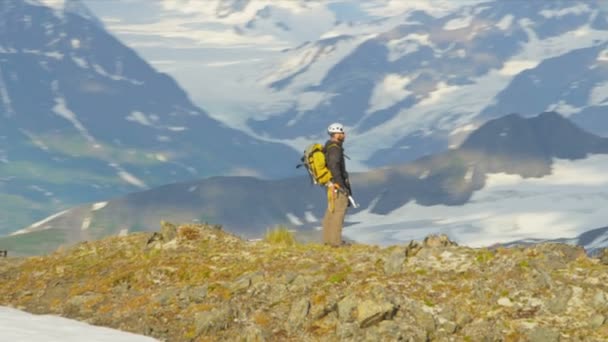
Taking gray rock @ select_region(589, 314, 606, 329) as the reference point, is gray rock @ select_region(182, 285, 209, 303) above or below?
above

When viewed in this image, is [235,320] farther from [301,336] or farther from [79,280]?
[79,280]

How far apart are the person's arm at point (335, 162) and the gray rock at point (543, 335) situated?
432 inches

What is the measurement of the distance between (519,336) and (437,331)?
4.93ft

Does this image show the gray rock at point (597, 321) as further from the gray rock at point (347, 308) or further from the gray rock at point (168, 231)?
the gray rock at point (168, 231)

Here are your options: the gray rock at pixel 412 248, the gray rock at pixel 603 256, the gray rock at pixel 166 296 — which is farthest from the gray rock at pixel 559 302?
the gray rock at pixel 166 296

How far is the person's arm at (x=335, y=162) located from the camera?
102 feet

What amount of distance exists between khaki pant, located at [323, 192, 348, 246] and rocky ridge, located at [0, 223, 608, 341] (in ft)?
9.05

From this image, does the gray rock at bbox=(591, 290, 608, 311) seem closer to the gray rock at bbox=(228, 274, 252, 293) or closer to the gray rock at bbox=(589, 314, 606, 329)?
the gray rock at bbox=(589, 314, 606, 329)

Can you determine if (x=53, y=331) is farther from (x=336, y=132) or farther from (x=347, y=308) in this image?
(x=336, y=132)

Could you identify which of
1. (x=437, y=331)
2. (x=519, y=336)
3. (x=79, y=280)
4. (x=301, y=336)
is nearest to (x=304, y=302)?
(x=301, y=336)

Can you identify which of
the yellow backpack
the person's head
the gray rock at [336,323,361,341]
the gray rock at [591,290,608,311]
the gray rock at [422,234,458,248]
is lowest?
the gray rock at [336,323,361,341]

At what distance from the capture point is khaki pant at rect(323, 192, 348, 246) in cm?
3194

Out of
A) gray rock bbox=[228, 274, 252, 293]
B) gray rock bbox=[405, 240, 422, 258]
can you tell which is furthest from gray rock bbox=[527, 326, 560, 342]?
gray rock bbox=[228, 274, 252, 293]

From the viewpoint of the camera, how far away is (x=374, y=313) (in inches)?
861
